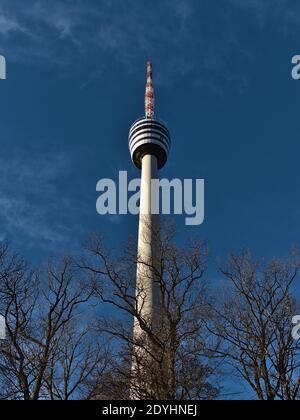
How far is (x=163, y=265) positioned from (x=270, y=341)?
18.3ft

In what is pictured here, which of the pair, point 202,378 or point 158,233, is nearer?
point 202,378

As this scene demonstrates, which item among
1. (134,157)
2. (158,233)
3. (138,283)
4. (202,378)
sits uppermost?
(134,157)

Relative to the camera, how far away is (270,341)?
17000 mm

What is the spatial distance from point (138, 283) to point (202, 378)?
5.45 meters

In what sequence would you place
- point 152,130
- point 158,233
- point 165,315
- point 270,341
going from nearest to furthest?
point 270,341, point 165,315, point 158,233, point 152,130

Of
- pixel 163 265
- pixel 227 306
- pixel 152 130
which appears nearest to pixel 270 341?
pixel 227 306

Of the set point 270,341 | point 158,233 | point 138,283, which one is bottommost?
point 270,341

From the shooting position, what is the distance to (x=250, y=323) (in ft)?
59.1
